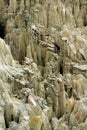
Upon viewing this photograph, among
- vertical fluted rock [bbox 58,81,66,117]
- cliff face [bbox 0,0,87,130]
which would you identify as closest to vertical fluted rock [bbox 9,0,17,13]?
cliff face [bbox 0,0,87,130]

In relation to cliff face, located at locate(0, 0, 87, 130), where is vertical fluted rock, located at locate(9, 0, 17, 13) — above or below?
above

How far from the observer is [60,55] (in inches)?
1380

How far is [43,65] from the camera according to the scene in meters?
34.1

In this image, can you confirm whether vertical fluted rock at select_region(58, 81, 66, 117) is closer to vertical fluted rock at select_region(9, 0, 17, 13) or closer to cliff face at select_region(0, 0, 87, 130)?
cliff face at select_region(0, 0, 87, 130)

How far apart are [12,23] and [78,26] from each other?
6.36 metres

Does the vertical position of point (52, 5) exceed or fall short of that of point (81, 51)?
it exceeds it

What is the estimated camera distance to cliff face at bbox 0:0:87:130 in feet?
83.8

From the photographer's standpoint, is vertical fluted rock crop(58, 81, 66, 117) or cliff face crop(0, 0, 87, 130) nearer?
cliff face crop(0, 0, 87, 130)

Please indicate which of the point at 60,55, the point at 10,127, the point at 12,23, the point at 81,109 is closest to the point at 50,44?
the point at 60,55

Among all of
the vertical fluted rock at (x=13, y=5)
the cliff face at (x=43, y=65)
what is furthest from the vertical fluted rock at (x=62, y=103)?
the vertical fluted rock at (x=13, y=5)

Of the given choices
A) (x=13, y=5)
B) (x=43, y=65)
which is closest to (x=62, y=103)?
(x=43, y=65)

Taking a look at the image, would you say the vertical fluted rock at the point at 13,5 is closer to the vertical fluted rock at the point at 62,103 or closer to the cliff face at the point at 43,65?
the cliff face at the point at 43,65

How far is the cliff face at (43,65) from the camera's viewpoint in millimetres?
25547

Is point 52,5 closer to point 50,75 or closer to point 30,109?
point 50,75
